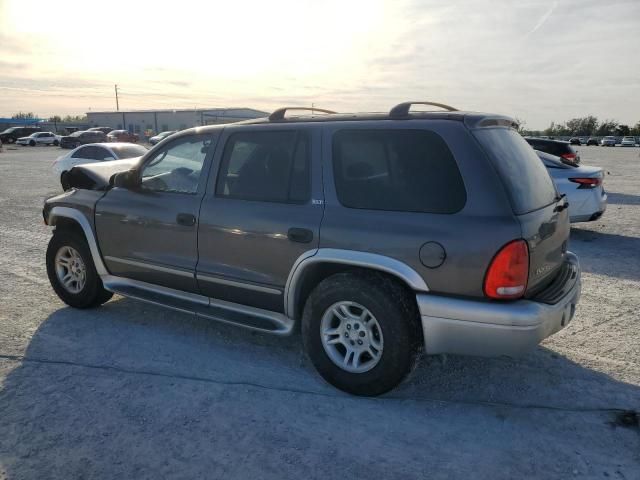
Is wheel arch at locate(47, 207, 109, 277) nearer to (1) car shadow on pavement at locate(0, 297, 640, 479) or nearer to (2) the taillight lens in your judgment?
(1) car shadow on pavement at locate(0, 297, 640, 479)

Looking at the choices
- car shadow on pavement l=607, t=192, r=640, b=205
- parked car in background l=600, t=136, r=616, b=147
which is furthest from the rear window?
parked car in background l=600, t=136, r=616, b=147

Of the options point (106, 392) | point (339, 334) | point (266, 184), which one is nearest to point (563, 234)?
point (339, 334)

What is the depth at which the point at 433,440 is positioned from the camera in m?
3.05

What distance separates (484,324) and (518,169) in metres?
1.07

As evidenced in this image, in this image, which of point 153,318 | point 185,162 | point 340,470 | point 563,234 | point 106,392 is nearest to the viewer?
point 340,470

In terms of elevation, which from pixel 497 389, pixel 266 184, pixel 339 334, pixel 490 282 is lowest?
pixel 497 389

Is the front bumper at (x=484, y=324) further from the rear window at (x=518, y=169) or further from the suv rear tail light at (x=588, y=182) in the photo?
the suv rear tail light at (x=588, y=182)

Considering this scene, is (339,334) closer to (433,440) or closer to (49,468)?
(433,440)

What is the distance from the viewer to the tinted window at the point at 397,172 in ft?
10.5

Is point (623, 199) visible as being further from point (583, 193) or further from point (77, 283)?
point (77, 283)

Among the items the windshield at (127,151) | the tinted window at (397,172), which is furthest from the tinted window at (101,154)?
the tinted window at (397,172)

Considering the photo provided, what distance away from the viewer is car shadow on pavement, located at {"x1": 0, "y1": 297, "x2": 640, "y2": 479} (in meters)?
2.93

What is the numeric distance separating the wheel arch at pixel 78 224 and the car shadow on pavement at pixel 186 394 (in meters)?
0.62

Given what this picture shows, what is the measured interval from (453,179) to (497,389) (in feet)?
5.10
